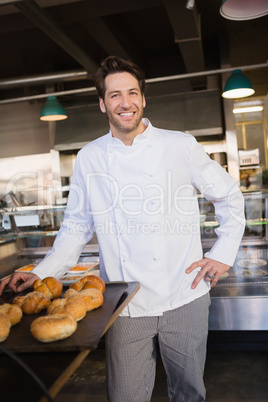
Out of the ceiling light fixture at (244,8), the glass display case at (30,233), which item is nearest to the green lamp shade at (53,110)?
the glass display case at (30,233)

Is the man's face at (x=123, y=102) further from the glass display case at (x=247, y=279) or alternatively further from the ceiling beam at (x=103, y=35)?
the ceiling beam at (x=103, y=35)

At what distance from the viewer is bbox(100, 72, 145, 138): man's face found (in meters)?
1.73

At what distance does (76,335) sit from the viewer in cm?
105

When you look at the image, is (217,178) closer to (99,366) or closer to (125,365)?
(125,365)

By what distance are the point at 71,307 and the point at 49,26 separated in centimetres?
333

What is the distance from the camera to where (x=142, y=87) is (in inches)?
73.4

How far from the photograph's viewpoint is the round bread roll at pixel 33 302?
1267 mm

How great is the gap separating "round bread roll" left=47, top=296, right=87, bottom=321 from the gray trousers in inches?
21.7

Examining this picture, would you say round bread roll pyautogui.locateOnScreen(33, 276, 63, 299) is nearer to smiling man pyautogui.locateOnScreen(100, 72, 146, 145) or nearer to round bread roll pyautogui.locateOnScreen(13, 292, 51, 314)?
round bread roll pyautogui.locateOnScreen(13, 292, 51, 314)

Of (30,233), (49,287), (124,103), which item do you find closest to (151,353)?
(49,287)

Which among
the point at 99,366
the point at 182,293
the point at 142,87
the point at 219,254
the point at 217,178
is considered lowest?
the point at 99,366

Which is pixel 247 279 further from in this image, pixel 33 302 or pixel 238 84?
pixel 238 84

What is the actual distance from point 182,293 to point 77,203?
603 mm

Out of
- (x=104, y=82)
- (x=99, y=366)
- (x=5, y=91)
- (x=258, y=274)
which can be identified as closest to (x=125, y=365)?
(x=104, y=82)
